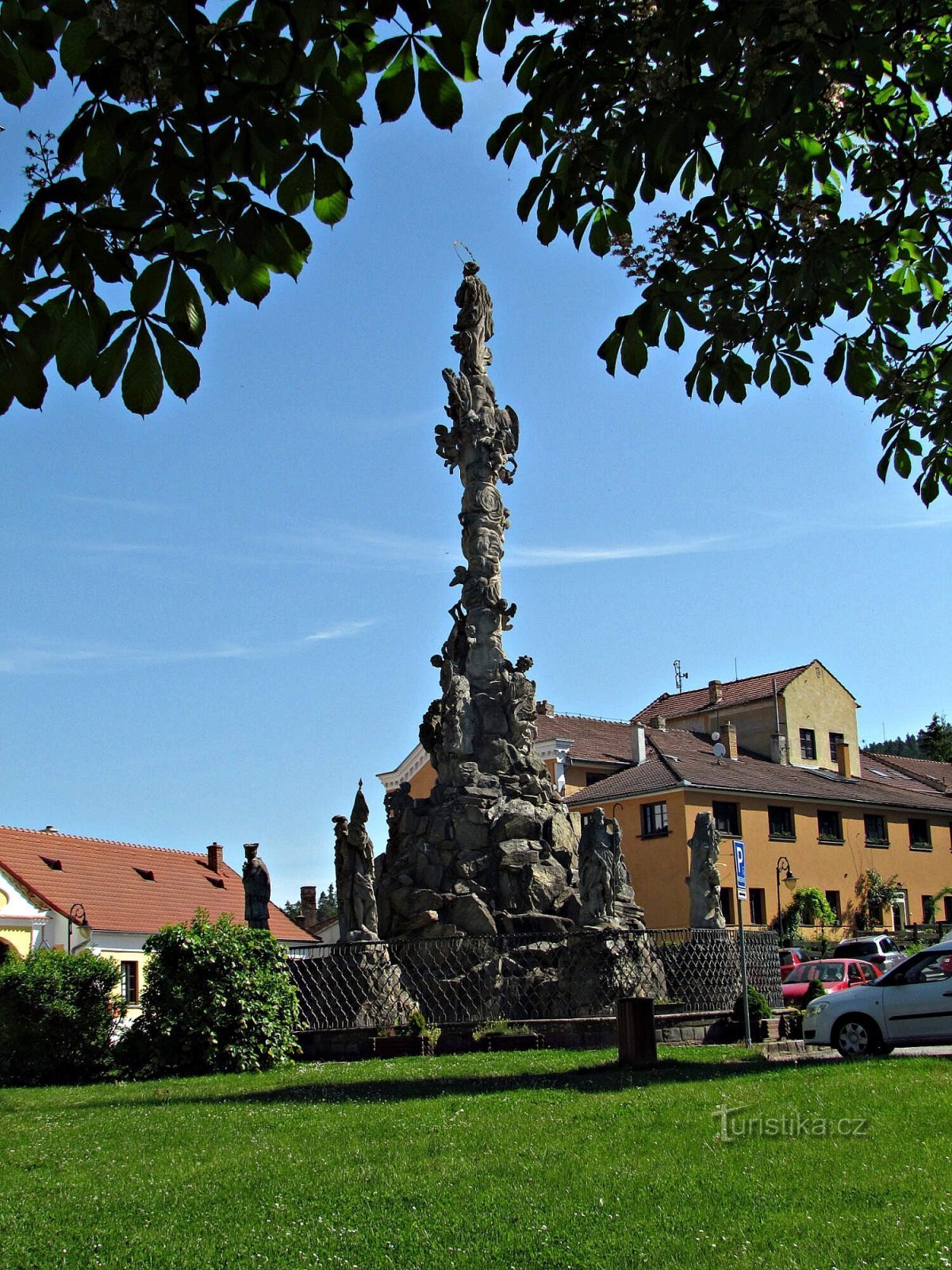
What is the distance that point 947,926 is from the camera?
4650cm

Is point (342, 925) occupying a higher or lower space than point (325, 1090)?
higher

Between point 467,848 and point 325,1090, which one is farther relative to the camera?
point 467,848

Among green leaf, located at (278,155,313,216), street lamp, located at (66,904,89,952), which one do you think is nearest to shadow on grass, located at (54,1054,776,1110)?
green leaf, located at (278,155,313,216)

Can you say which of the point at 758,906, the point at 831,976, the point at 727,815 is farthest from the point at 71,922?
the point at 758,906

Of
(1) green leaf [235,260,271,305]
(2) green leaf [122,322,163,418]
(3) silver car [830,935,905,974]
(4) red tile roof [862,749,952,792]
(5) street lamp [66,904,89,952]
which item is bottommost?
(3) silver car [830,935,905,974]

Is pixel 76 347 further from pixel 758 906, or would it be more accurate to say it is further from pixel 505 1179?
pixel 758 906

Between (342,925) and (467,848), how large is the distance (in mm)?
3883

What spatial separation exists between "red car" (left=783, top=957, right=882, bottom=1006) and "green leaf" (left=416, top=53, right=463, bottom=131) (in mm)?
24141

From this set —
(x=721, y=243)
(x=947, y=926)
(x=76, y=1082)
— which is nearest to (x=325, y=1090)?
(x=76, y=1082)

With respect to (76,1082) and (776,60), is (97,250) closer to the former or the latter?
(776,60)

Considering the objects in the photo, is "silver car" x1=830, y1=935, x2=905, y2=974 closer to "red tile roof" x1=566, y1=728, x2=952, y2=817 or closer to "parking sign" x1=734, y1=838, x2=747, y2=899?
"red tile roof" x1=566, y1=728, x2=952, y2=817

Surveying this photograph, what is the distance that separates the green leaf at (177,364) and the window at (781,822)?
4226 cm

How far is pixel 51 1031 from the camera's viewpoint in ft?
57.8

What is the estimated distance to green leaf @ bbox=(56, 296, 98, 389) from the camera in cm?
415
